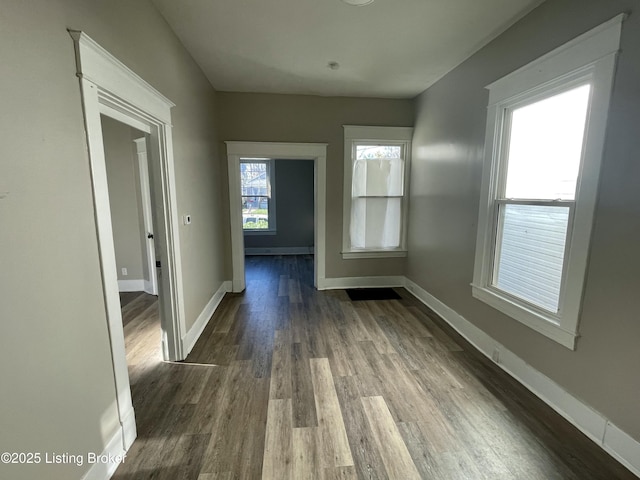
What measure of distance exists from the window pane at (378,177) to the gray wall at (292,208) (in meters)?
2.83

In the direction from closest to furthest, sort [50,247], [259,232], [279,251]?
1. [50,247]
2. [259,232]
3. [279,251]

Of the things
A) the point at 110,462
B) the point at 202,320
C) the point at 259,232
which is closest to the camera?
the point at 110,462

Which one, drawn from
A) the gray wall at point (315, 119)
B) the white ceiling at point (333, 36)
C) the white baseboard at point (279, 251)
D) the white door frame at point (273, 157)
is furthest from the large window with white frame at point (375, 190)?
the white baseboard at point (279, 251)

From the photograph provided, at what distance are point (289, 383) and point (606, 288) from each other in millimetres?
2112

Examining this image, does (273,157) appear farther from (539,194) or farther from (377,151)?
(539,194)

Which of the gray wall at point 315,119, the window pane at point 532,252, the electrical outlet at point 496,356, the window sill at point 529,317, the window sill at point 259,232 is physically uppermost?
the gray wall at point 315,119

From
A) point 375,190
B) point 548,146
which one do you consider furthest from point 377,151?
point 548,146

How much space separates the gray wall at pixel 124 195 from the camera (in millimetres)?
3969

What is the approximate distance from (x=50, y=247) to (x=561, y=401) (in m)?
2.93

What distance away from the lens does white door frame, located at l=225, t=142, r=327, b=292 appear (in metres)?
3.89

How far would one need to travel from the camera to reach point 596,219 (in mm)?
1644

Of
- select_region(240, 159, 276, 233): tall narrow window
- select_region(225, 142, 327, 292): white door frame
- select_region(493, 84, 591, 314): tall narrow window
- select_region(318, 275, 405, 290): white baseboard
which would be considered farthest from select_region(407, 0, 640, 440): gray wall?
select_region(240, 159, 276, 233): tall narrow window

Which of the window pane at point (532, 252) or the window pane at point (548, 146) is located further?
the window pane at point (532, 252)

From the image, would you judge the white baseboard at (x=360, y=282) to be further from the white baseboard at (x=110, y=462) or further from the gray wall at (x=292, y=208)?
the white baseboard at (x=110, y=462)
